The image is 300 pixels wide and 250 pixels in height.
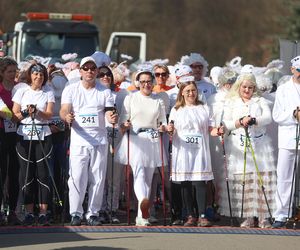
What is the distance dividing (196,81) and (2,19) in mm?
28761

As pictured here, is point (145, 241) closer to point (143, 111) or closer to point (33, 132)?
point (143, 111)

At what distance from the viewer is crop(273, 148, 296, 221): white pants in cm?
1453

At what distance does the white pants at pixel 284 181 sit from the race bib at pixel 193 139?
101 centimetres

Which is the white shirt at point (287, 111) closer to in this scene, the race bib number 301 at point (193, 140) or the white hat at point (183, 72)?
the race bib number 301 at point (193, 140)

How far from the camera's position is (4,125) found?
1477 centimetres

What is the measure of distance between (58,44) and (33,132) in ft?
45.4

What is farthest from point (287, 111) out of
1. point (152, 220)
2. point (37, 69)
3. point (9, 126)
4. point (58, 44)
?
point (58, 44)

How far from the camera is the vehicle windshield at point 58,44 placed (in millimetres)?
27938

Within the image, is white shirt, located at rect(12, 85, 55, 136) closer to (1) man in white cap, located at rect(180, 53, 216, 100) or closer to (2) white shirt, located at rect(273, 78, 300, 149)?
(1) man in white cap, located at rect(180, 53, 216, 100)

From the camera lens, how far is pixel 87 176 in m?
14.8

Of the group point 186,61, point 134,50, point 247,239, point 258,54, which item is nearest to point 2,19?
point 134,50

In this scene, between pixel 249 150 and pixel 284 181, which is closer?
pixel 284 181

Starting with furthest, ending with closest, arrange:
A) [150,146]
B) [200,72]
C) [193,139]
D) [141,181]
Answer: [200,72]
[150,146]
[141,181]
[193,139]

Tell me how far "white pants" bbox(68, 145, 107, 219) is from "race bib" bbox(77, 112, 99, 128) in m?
0.27
